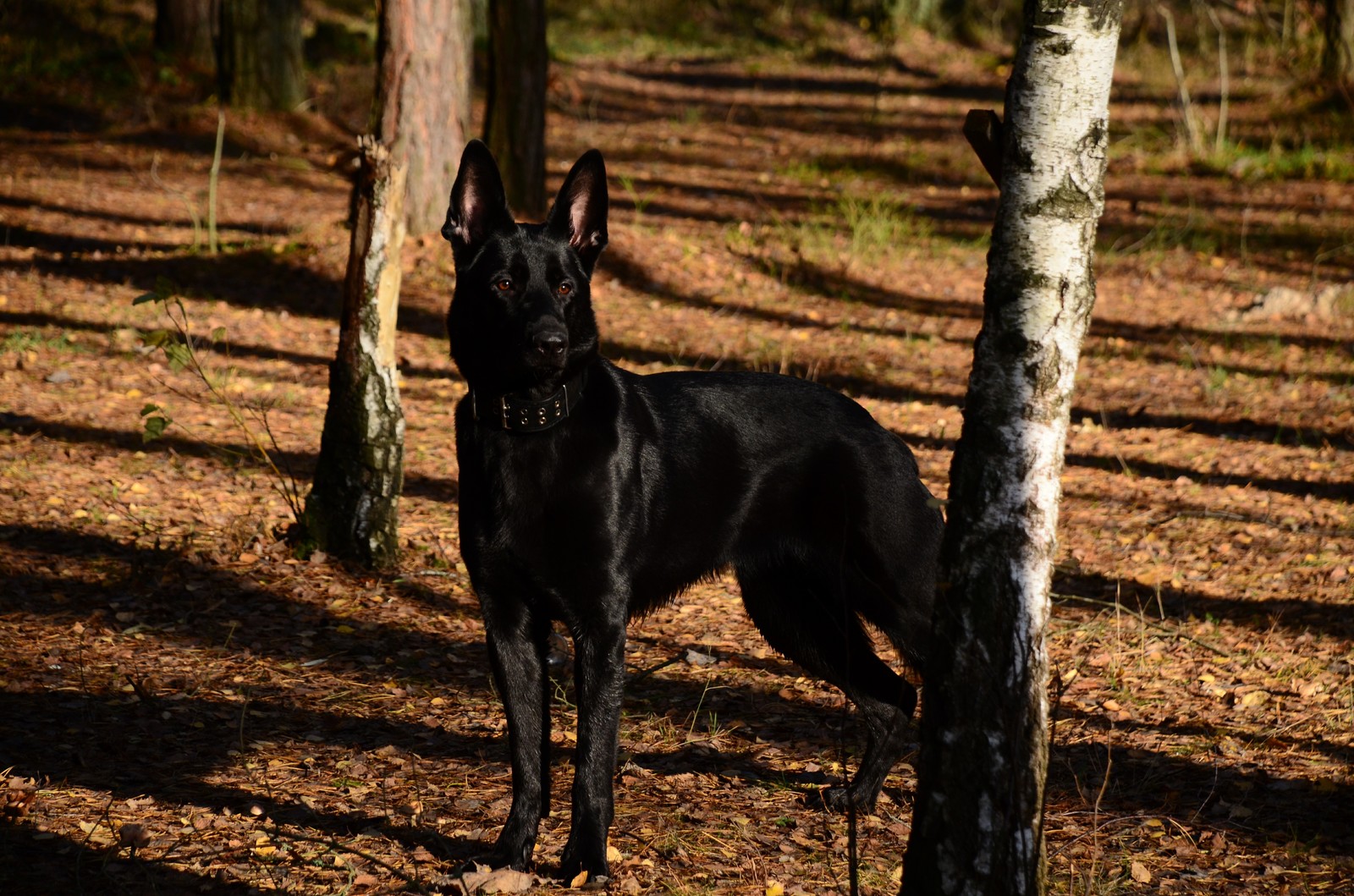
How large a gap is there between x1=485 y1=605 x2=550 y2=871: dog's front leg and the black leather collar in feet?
1.91

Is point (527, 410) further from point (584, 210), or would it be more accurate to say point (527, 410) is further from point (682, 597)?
point (682, 597)

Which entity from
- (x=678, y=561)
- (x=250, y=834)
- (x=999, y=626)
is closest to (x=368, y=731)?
(x=250, y=834)

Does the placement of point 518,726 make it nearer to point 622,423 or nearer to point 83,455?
point 622,423

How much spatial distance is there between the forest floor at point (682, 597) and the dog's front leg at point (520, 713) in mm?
161

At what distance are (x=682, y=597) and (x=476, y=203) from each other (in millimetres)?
3096

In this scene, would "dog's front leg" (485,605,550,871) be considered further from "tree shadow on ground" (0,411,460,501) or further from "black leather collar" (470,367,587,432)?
"tree shadow on ground" (0,411,460,501)

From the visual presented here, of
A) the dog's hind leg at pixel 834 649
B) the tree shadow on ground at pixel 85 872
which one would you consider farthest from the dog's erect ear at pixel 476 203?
the tree shadow on ground at pixel 85 872

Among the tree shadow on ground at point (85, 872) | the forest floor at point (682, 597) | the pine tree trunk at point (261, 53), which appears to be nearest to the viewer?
the tree shadow on ground at point (85, 872)

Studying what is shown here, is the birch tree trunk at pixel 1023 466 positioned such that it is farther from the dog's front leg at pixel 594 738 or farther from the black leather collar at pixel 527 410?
the black leather collar at pixel 527 410

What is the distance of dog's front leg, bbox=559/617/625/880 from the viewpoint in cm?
359

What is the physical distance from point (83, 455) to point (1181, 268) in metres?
11.0

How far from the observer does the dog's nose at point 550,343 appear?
3568mm

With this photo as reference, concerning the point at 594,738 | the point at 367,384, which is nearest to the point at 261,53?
the point at 367,384

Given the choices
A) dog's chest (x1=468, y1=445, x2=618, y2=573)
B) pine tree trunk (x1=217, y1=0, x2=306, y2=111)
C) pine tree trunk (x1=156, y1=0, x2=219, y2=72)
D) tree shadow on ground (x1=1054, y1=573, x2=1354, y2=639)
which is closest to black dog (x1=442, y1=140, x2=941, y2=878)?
dog's chest (x1=468, y1=445, x2=618, y2=573)
